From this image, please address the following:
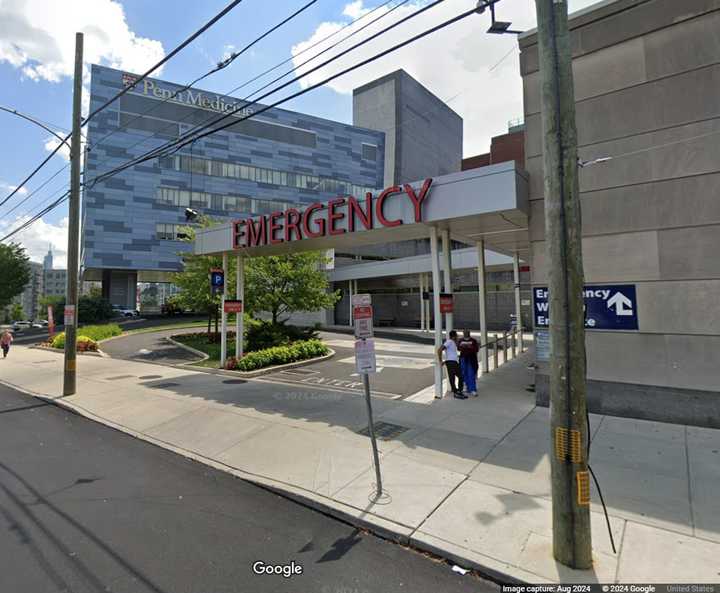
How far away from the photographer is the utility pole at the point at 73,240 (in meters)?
11.0

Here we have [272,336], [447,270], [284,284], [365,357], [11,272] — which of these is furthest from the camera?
[11,272]

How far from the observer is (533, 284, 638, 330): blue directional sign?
7.44 m

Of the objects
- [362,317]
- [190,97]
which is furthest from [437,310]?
[190,97]

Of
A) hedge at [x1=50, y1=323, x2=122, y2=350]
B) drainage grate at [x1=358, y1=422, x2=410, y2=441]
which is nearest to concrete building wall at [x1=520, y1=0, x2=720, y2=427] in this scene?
drainage grate at [x1=358, y1=422, x2=410, y2=441]

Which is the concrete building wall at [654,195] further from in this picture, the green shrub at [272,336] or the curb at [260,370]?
the green shrub at [272,336]

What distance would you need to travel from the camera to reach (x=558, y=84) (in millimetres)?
3521

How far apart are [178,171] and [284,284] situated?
146ft

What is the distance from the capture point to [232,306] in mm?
13625

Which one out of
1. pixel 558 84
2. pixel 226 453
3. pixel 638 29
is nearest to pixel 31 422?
pixel 226 453

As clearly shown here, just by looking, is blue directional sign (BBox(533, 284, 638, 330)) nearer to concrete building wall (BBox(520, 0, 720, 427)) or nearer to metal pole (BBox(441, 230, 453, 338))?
concrete building wall (BBox(520, 0, 720, 427))

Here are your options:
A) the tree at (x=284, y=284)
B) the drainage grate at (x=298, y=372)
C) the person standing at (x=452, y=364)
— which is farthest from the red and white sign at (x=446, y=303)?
the tree at (x=284, y=284)

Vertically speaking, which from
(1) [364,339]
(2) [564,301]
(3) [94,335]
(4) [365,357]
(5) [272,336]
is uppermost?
(2) [564,301]

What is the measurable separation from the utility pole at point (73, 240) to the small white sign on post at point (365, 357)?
9816mm

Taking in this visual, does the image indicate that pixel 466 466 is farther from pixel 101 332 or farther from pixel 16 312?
pixel 16 312
